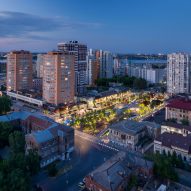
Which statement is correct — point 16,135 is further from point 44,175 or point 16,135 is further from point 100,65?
point 100,65

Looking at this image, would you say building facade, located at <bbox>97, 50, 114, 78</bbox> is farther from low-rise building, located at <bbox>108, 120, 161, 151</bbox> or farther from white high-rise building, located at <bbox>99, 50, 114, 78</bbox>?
low-rise building, located at <bbox>108, 120, 161, 151</bbox>

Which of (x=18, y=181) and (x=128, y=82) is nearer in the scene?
(x=18, y=181)

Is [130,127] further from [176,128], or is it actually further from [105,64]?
[105,64]

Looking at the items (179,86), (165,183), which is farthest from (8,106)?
(179,86)

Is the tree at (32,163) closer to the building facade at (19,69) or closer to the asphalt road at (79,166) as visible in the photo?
the asphalt road at (79,166)

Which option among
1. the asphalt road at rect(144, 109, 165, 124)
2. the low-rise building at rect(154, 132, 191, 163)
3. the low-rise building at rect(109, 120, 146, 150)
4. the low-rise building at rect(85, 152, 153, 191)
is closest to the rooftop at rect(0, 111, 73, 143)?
the low-rise building at rect(109, 120, 146, 150)

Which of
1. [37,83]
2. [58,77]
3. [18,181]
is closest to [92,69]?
[37,83]

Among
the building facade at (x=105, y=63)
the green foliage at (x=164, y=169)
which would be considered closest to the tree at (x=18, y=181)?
the green foliage at (x=164, y=169)
